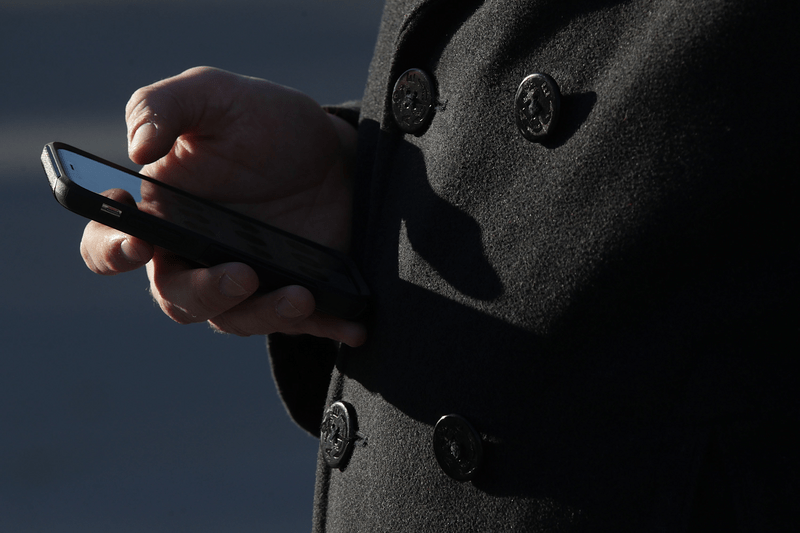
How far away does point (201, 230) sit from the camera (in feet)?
1.58

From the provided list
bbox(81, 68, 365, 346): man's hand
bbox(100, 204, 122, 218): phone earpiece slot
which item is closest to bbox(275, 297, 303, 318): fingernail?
bbox(81, 68, 365, 346): man's hand

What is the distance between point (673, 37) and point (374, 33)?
1.20 metres

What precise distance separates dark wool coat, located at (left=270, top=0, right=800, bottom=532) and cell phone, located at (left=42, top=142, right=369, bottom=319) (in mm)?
57

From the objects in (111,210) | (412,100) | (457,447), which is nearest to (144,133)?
(111,210)

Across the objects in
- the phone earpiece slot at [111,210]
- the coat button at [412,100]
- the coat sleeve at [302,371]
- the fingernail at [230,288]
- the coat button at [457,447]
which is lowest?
the coat sleeve at [302,371]

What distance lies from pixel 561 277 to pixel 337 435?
228mm

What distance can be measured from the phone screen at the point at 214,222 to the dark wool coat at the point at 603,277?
0.09 m

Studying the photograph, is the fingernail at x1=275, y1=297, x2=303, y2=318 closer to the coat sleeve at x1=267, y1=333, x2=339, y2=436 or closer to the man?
the man

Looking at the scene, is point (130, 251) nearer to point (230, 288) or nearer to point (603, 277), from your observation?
point (230, 288)

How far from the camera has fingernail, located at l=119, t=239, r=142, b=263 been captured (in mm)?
459

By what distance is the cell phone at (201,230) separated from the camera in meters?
0.44

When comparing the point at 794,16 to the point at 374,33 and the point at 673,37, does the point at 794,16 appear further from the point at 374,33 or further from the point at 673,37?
the point at 374,33

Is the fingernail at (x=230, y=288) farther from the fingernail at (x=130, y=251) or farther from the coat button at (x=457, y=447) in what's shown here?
the coat button at (x=457, y=447)

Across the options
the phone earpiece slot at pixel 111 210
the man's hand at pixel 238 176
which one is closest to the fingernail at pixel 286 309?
the man's hand at pixel 238 176
